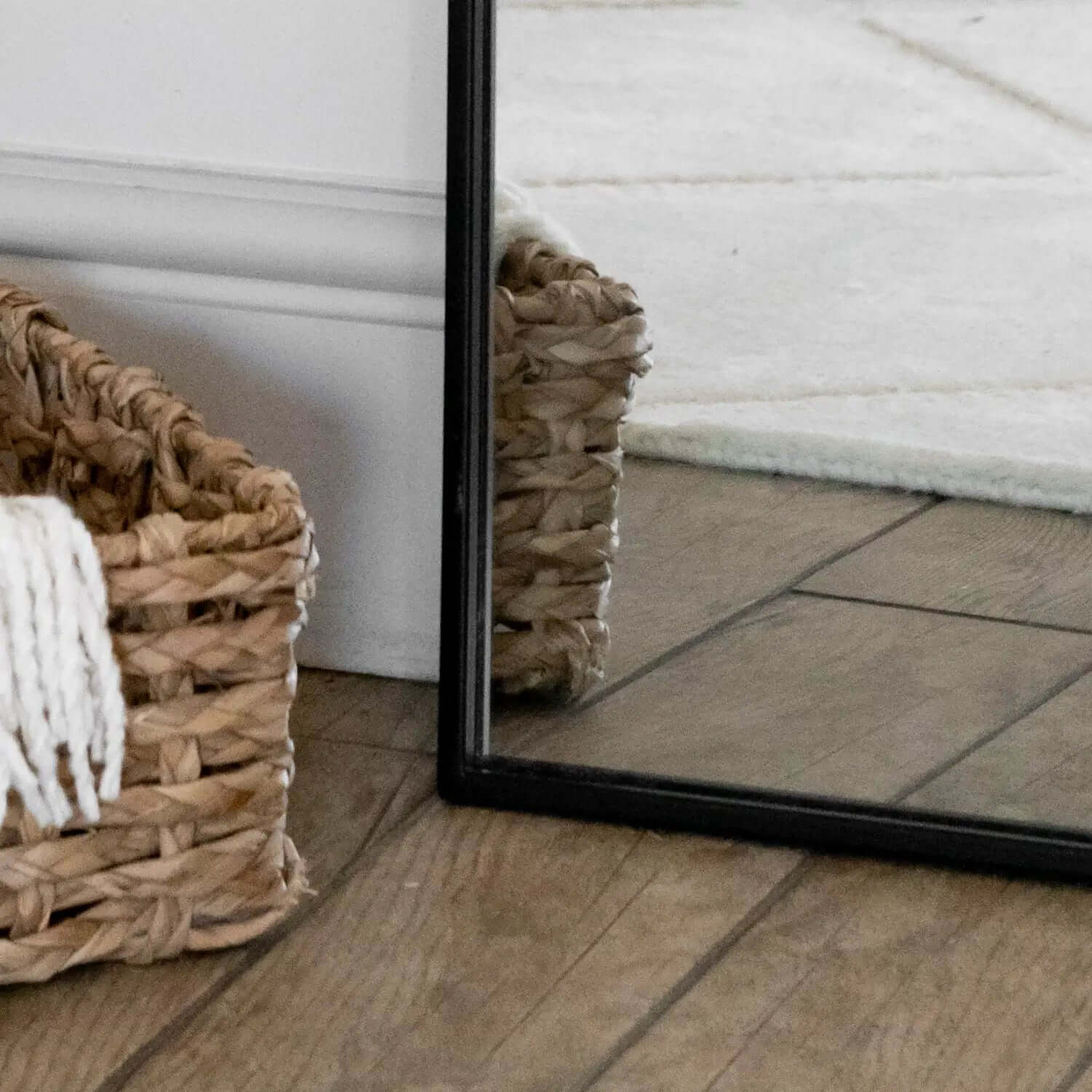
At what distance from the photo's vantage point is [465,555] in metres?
1.03

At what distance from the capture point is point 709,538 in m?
1.03

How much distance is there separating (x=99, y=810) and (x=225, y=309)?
0.41 metres

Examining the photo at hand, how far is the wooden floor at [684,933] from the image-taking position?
818 mm

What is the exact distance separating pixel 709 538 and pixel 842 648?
0.32ft

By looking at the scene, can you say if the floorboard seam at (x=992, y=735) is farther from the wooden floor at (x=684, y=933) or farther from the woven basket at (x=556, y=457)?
the woven basket at (x=556, y=457)

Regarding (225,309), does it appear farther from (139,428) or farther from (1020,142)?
(1020,142)

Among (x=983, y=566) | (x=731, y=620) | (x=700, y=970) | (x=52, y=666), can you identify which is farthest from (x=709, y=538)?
(x=52, y=666)

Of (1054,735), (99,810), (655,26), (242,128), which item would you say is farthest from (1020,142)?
(99,810)

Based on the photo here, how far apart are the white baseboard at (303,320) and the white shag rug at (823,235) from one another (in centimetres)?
14

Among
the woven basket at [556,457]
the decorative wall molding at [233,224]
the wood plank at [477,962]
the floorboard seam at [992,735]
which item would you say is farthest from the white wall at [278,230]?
the floorboard seam at [992,735]

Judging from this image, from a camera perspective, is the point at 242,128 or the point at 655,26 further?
the point at 242,128

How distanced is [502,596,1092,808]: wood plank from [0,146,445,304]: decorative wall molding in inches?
10.6

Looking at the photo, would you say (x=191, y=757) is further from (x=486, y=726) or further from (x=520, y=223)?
(x=520, y=223)

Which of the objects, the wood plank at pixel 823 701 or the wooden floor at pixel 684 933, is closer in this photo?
the wooden floor at pixel 684 933
